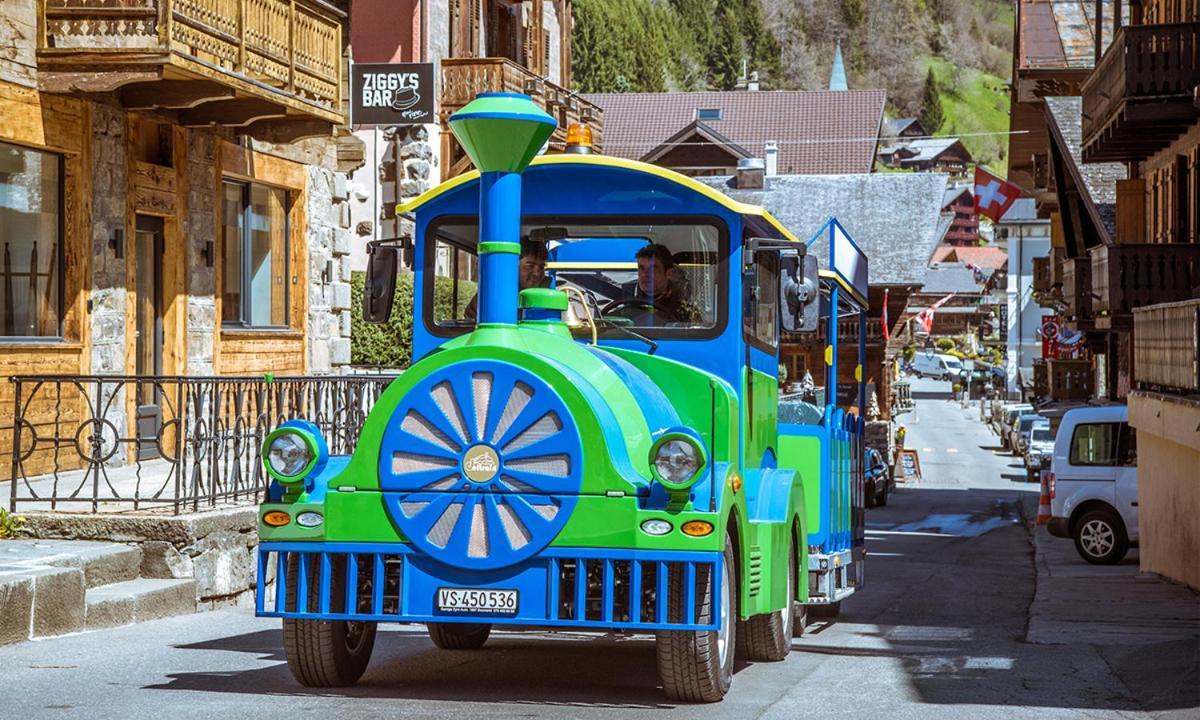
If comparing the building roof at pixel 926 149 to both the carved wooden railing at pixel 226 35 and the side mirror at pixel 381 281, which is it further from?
the side mirror at pixel 381 281

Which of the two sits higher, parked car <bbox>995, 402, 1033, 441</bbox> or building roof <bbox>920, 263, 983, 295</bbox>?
building roof <bbox>920, 263, 983, 295</bbox>

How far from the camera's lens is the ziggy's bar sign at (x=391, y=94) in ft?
77.6

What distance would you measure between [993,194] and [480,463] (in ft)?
140

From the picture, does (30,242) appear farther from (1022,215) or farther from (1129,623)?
(1022,215)

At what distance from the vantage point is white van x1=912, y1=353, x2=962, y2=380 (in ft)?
465

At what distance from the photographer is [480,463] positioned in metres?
8.34

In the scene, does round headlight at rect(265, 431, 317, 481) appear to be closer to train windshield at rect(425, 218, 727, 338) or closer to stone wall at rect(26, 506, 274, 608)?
train windshield at rect(425, 218, 727, 338)

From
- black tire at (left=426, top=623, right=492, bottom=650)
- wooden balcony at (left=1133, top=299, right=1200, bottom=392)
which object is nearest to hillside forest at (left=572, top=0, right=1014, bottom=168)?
wooden balcony at (left=1133, top=299, right=1200, bottom=392)

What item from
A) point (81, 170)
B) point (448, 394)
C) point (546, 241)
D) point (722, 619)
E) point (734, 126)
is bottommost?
point (722, 619)

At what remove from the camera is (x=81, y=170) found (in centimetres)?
1773

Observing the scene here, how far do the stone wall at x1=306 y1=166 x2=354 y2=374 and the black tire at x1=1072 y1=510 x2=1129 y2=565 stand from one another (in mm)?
9947

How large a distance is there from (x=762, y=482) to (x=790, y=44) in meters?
179

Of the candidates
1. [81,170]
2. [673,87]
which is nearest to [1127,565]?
[81,170]

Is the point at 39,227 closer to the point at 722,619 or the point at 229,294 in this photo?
the point at 229,294
